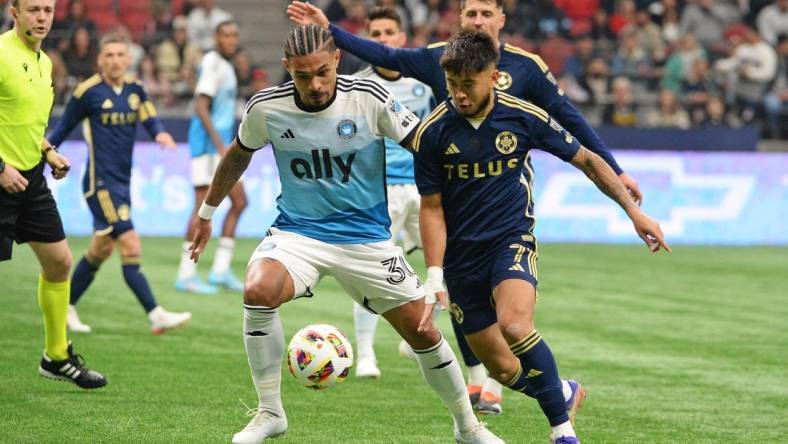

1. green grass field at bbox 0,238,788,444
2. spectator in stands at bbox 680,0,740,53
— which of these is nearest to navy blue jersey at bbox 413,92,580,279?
green grass field at bbox 0,238,788,444

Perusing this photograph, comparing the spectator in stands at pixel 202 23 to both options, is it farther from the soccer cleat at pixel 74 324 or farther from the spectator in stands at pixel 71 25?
the soccer cleat at pixel 74 324

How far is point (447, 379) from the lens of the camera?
6.50 m

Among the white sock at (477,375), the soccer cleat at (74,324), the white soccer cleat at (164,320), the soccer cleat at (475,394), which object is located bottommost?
the soccer cleat at (74,324)

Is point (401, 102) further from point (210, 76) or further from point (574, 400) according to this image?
point (210, 76)

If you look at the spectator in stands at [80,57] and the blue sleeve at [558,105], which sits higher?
the blue sleeve at [558,105]

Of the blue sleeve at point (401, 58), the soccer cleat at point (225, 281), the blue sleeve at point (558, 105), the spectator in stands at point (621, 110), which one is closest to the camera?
the blue sleeve at point (558, 105)

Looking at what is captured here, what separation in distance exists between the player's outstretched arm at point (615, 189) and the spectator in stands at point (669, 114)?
1574 centimetres

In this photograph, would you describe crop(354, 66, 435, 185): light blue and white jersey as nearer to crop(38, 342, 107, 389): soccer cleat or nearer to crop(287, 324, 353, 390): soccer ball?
crop(38, 342, 107, 389): soccer cleat

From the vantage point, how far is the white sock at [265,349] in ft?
21.0

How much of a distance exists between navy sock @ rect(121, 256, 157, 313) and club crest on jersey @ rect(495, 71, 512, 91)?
4.32 m

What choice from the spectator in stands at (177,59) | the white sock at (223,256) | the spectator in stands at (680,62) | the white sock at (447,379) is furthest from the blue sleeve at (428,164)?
the spectator in stands at (680,62)

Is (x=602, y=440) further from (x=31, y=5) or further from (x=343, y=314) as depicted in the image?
(x=343, y=314)

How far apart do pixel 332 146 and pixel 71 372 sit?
2.70 meters

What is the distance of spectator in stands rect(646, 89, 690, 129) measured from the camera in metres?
22.0
